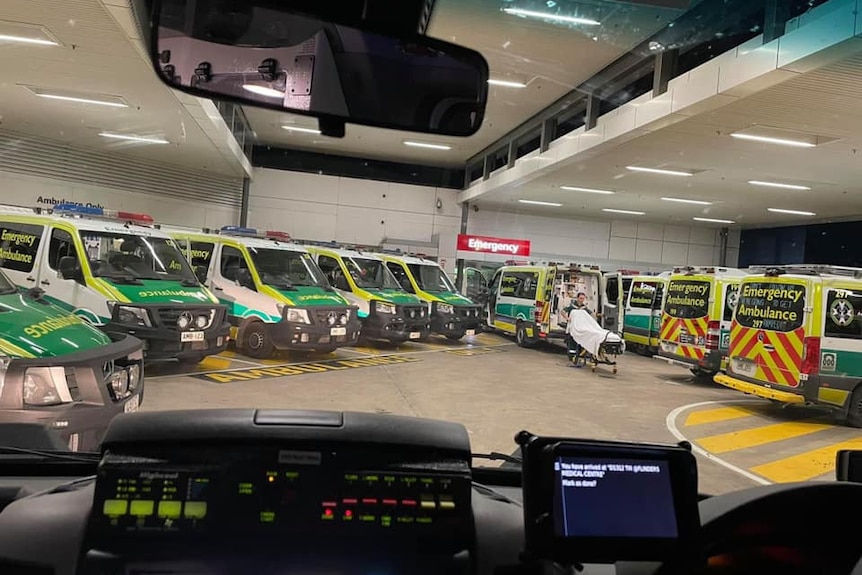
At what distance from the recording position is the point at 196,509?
4.69 ft

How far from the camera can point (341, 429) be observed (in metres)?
1.55

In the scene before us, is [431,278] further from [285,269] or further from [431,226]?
[285,269]

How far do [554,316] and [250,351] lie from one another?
21.4ft

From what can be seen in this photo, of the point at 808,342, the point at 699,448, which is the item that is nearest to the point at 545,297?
the point at 808,342

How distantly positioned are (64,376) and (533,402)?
423 cm

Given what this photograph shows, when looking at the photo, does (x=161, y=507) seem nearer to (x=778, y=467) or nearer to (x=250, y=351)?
(x=778, y=467)

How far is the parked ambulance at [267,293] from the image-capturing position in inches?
325

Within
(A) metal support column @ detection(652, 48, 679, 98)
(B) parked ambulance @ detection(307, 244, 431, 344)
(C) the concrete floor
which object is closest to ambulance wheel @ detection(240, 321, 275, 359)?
(C) the concrete floor

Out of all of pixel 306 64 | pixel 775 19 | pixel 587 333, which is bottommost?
pixel 587 333

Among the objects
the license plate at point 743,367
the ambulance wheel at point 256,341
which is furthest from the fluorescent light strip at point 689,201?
the ambulance wheel at point 256,341

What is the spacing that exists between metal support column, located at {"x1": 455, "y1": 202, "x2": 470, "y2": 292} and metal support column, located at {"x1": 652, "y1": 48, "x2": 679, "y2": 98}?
17.7 ft

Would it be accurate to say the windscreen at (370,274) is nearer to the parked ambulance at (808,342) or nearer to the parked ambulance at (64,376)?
the parked ambulance at (808,342)

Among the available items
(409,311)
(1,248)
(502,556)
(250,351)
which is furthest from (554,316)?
(502,556)

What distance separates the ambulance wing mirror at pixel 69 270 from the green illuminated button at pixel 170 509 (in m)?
5.59
